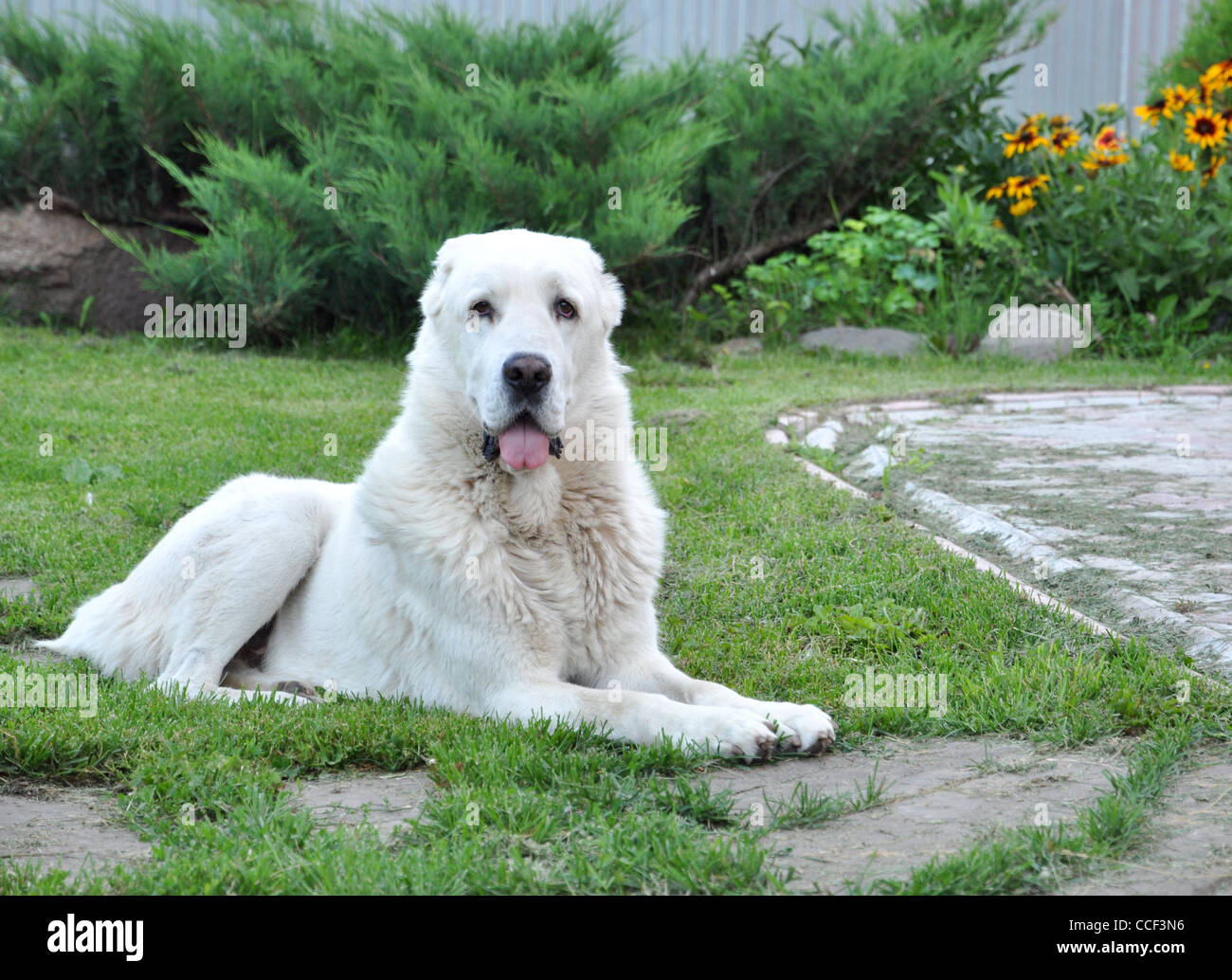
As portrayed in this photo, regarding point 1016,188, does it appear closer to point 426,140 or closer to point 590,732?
point 426,140

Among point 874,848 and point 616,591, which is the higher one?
point 616,591

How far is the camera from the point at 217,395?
7496 mm

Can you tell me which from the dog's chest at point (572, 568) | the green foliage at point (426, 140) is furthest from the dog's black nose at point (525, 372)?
the green foliage at point (426, 140)

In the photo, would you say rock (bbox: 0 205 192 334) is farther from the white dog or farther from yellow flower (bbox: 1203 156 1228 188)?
yellow flower (bbox: 1203 156 1228 188)

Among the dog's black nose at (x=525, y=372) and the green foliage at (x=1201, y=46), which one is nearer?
the dog's black nose at (x=525, y=372)

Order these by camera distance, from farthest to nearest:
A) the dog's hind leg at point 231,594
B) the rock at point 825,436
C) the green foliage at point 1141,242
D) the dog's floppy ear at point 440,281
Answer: the green foliage at point 1141,242
the rock at point 825,436
the dog's hind leg at point 231,594
the dog's floppy ear at point 440,281

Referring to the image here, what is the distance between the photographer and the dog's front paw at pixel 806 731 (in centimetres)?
295

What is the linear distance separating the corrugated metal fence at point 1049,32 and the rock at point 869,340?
382cm

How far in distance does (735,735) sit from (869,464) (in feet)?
10.8

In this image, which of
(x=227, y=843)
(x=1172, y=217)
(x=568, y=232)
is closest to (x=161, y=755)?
(x=227, y=843)

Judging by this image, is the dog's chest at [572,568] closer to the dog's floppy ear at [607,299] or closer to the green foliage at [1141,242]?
the dog's floppy ear at [607,299]

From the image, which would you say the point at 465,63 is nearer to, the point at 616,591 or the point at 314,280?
the point at 314,280

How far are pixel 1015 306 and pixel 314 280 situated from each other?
5500mm

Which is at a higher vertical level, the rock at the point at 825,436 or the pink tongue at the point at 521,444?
the pink tongue at the point at 521,444
